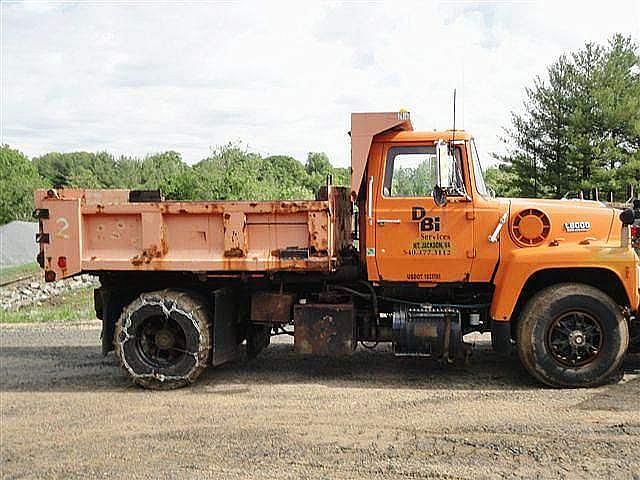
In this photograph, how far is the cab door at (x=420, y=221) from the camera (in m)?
7.70

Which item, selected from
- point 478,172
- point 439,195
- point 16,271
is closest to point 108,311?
point 439,195

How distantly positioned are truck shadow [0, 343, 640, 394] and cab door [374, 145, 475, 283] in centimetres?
117

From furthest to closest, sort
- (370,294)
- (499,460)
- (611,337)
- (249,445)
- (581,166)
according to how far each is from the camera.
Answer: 1. (581,166)
2. (370,294)
3. (611,337)
4. (249,445)
5. (499,460)

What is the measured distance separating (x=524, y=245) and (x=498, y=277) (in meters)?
0.43

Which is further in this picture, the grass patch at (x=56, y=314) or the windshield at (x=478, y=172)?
the grass patch at (x=56, y=314)

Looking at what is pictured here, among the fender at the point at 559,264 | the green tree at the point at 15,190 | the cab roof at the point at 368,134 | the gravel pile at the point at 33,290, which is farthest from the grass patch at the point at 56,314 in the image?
the green tree at the point at 15,190

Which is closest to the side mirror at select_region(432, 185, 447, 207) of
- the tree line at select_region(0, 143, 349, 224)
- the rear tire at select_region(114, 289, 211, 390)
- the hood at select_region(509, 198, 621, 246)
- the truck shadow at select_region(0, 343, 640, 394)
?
the hood at select_region(509, 198, 621, 246)

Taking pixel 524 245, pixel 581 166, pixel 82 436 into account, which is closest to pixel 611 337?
pixel 524 245

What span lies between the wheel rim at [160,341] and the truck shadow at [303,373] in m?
0.40

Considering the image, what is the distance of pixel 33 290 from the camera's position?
73.8 feet

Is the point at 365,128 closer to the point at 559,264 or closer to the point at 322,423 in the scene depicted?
the point at 559,264

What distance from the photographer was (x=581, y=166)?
3142 centimetres

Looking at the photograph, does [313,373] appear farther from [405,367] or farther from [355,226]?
[355,226]

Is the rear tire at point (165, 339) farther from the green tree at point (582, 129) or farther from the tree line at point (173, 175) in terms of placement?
the green tree at point (582, 129)
